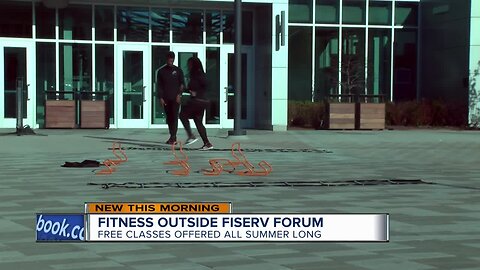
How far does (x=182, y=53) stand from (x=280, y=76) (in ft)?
11.3

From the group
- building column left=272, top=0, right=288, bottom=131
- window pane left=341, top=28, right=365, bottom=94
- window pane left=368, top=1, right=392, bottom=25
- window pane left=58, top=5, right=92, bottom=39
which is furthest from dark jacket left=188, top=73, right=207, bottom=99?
window pane left=368, top=1, right=392, bottom=25

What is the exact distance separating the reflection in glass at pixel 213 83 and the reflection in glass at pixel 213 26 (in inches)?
14.7

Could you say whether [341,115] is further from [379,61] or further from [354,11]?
[354,11]

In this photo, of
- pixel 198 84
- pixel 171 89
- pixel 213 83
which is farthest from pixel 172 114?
pixel 213 83

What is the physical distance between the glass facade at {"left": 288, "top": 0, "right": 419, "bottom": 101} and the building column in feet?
9.09

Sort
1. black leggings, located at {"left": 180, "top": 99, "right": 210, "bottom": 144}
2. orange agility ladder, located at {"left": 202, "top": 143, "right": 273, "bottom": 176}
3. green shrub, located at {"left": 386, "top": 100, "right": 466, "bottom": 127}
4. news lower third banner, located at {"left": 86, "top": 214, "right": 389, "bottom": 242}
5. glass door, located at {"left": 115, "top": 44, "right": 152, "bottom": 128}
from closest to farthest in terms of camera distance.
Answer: news lower third banner, located at {"left": 86, "top": 214, "right": 389, "bottom": 242} → orange agility ladder, located at {"left": 202, "top": 143, "right": 273, "bottom": 176} → black leggings, located at {"left": 180, "top": 99, "right": 210, "bottom": 144} → glass door, located at {"left": 115, "top": 44, "right": 152, "bottom": 128} → green shrub, located at {"left": 386, "top": 100, "right": 466, "bottom": 127}

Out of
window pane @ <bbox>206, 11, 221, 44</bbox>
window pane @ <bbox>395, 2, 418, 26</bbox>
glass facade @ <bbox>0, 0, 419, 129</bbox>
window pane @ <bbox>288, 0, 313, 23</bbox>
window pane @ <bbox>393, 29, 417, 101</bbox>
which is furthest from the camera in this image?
window pane @ <bbox>393, 29, 417, 101</bbox>

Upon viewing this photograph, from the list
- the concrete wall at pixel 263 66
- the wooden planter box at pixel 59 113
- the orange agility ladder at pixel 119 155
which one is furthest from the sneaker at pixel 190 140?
the concrete wall at pixel 263 66

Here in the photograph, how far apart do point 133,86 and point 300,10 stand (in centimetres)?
662

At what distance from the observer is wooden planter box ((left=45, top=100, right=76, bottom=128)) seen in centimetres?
2183

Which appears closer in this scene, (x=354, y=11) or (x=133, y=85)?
(x=133, y=85)

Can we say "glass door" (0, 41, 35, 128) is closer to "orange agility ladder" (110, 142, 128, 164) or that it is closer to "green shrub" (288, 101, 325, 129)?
"orange agility ladder" (110, 142, 128, 164)

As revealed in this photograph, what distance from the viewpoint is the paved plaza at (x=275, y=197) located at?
5.33 metres

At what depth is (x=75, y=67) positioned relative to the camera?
917 inches
